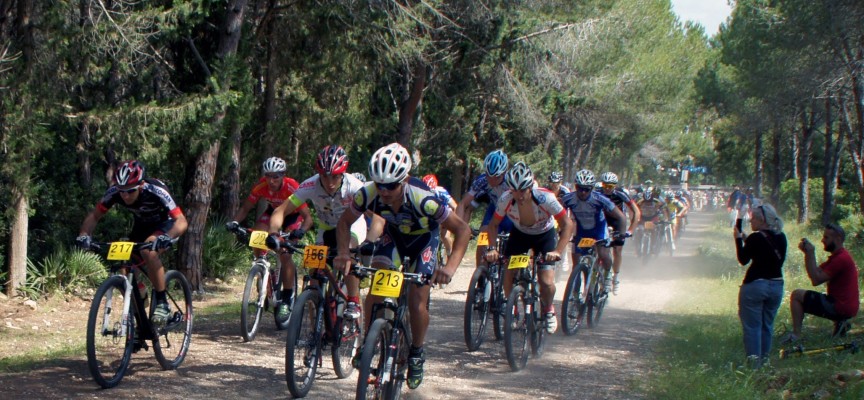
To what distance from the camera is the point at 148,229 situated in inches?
306

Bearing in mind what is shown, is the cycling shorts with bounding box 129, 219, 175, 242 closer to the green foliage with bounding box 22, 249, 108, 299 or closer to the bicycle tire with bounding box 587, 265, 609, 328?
the green foliage with bounding box 22, 249, 108, 299

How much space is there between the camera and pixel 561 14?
23703mm

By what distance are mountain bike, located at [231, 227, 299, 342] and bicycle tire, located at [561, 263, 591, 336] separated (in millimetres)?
3328

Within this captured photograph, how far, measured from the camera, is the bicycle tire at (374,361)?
5.72 meters

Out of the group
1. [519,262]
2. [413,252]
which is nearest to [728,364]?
[519,262]

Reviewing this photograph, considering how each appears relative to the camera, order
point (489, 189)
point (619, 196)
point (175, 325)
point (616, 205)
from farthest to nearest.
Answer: point (619, 196)
point (616, 205)
point (489, 189)
point (175, 325)

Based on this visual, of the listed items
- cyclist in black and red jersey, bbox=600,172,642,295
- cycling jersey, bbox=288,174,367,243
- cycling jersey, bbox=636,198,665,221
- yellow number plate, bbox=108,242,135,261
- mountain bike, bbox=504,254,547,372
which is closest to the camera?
yellow number plate, bbox=108,242,135,261

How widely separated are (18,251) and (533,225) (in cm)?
772

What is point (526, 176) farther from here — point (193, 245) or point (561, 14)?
point (561, 14)

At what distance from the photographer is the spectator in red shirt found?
31.7 feet

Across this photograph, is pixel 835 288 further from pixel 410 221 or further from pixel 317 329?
pixel 317 329

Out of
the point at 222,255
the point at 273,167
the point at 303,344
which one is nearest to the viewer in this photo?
the point at 303,344

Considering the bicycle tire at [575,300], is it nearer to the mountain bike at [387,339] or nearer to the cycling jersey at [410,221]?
the cycling jersey at [410,221]

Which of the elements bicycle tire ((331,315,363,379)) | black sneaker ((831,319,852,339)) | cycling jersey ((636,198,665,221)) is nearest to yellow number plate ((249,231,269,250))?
bicycle tire ((331,315,363,379))
